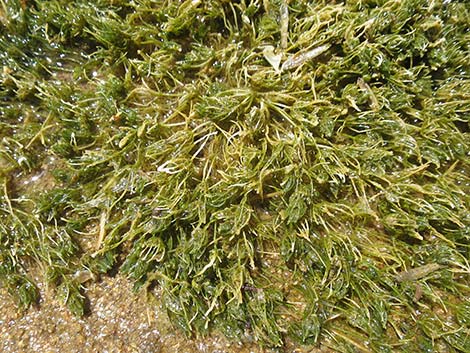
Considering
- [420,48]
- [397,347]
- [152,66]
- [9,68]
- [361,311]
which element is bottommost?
[397,347]

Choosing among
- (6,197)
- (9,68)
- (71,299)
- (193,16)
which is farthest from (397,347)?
(9,68)

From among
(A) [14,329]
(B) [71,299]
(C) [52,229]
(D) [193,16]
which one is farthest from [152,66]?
(A) [14,329]

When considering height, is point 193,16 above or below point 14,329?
above

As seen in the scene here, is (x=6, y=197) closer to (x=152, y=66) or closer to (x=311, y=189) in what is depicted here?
(x=152, y=66)

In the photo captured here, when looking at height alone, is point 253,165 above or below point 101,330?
above

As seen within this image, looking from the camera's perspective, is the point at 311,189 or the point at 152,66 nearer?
the point at 311,189

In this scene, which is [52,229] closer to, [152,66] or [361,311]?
[152,66]
